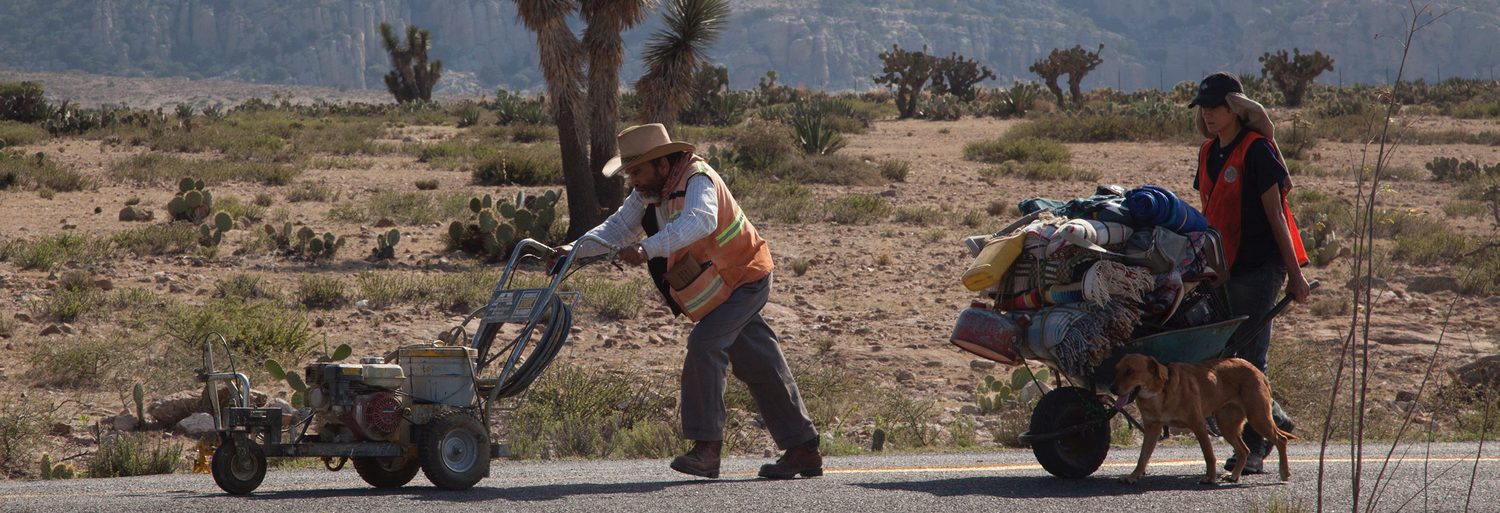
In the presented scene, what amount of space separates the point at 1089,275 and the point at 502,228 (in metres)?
10.6

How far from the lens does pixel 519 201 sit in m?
17.3

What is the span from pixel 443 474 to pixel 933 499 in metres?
1.96

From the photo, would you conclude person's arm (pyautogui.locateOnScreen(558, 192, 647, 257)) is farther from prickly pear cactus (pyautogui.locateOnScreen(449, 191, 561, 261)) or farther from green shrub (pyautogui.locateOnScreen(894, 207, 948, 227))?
green shrub (pyautogui.locateOnScreen(894, 207, 948, 227))

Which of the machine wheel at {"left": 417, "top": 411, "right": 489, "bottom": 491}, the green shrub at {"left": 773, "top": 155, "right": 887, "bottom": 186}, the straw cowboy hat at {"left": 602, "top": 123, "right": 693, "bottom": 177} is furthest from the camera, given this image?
the green shrub at {"left": 773, "top": 155, "right": 887, "bottom": 186}

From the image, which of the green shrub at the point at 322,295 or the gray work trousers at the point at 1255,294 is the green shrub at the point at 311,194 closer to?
the green shrub at the point at 322,295

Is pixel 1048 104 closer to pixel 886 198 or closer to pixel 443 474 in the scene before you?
pixel 886 198

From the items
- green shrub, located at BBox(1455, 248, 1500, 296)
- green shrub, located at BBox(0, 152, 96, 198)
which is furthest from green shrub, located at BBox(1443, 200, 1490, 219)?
green shrub, located at BBox(0, 152, 96, 198)

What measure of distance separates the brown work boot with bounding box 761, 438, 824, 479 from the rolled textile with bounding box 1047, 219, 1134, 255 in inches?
54.5

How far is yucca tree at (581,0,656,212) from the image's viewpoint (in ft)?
54.7

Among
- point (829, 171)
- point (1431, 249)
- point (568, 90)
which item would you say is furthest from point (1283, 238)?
point (829, 171)

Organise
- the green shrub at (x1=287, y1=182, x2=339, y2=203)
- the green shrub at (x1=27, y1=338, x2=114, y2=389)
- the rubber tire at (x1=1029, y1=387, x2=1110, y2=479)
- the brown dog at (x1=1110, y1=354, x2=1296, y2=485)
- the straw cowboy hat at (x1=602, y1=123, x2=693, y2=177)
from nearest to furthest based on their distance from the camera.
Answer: the brown dog at (x1=1110, y1=354, x2=1296, y2=485)
the straw cowboy hat at (x1=602, y1=123, x2=693, y2=177)
the rubber tire at (x1=1029, y1=387, x2=1110, y2=479)
the green shrub at (x1=27, y1=338, x2=114, y2=389)
the green shrub at (x1=287, y1=182, x2=339, y2=203)

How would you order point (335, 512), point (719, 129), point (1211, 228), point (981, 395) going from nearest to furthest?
1. point (335, 512)
2. point (1211, 228)
3. point (981, 395)
4. point (719, 129)

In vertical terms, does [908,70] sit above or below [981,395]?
above

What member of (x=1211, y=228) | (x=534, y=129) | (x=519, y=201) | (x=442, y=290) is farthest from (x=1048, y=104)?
(x=1211, y=228)
